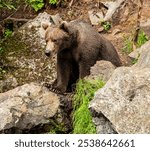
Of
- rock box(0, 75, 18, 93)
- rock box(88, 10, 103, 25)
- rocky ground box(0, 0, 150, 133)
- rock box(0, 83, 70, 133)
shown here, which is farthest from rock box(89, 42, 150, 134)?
rock box(88, 10, 103, 25)

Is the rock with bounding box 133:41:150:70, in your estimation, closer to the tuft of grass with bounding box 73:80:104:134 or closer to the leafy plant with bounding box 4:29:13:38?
the tuft of grass with bounding box 73:80:104:134

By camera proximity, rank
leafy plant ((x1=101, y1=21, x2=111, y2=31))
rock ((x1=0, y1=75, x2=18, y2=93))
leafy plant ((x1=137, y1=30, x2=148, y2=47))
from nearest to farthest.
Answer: rock ((x1=0, y1=75, x2=18, y2=93)) < leafy plant ((x1=137, y1=30, x2=148, y2=47)) < leafy plant ((x1=101, y1=21, x2=111, y2=31))

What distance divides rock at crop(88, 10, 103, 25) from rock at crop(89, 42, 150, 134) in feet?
18.3

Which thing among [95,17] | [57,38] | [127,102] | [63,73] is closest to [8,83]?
[63,73]

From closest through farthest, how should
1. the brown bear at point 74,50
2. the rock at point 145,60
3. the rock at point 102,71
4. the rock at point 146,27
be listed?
the rock at point 145,60 < the rock at point 102,71 < the brown bear at point 74,50 < the rock at point 146,27

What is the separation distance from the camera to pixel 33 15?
13555 mm

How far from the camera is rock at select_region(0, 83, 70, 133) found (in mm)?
8039

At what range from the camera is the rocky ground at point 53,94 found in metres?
7.17

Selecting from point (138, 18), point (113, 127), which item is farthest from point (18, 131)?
point (138, 18)

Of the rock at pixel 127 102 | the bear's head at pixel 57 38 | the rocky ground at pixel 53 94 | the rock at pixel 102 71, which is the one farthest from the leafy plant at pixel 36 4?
the rock at pixel 127 102

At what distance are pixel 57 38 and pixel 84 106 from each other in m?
1.89

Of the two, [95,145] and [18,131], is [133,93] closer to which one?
[95,145]

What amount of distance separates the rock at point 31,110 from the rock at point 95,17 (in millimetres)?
4574

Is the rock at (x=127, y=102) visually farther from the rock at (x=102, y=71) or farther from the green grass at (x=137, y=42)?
the green grass at (x=137, y=42)
